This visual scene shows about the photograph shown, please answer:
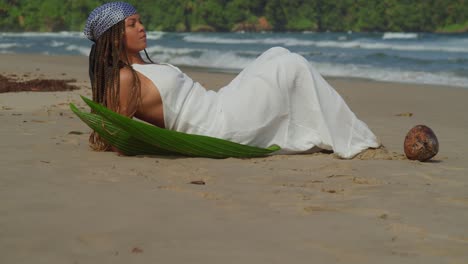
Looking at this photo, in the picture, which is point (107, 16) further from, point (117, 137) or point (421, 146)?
point (421, 146)

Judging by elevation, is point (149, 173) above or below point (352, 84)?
above

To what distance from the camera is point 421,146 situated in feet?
15.0

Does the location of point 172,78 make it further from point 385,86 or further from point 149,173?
point 385,86

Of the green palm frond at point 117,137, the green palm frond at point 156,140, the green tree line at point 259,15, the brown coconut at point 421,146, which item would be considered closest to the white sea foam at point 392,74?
the brown coconut at point 421,146

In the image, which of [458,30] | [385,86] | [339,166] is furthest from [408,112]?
[458,30]

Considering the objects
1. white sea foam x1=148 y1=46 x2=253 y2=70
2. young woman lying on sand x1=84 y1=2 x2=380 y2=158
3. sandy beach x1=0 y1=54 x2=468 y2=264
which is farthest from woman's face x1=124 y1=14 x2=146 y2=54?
white sea foam x1=148 y1=46 x2=253 y2=70

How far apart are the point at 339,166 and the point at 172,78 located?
3.56 ft

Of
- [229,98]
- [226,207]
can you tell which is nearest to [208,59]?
[229,98]

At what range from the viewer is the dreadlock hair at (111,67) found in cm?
441

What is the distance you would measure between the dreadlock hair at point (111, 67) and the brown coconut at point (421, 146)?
1611 millimetres

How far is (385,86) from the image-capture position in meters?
11.8

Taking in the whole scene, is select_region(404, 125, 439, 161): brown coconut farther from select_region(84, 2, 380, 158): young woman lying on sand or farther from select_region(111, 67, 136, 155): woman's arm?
select_region(111, 67, 136, 155): woman's arm

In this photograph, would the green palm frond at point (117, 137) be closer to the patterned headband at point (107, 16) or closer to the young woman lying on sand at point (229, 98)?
the young woman lying on sand at point (229, 98)

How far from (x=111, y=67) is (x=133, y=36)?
0.23 meters
